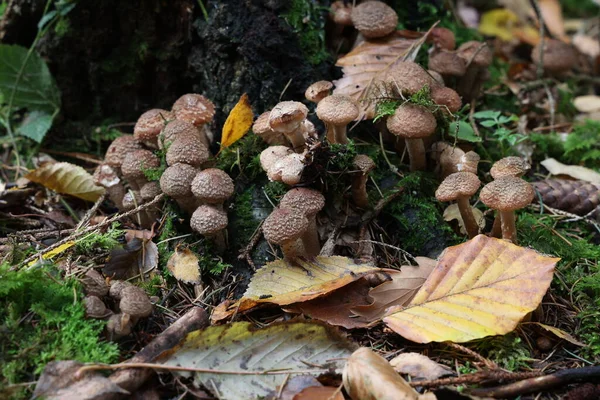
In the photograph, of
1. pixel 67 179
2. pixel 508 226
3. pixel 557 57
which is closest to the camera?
pixel 508 226

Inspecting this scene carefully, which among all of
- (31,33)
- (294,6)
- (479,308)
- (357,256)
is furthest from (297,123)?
(31,33)

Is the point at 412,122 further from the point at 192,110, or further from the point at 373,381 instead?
the point at 373,381

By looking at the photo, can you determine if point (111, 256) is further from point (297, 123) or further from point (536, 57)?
point (536, 57)

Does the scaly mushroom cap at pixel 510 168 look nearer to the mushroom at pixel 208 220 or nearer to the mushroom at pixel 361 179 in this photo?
the mushroom at pixel 361 179

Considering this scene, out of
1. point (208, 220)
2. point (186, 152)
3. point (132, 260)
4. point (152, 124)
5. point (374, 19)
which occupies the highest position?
point (374, 19)

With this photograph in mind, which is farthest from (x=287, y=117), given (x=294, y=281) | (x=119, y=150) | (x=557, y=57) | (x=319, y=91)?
(x=557, y=57)

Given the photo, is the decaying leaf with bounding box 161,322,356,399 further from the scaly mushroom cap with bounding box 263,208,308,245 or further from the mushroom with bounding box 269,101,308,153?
the mushroom with bounding box 269,101,308,153

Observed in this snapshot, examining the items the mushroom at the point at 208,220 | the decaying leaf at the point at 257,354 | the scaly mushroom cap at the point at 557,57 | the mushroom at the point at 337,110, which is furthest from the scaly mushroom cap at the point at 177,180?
the scaly mushroom cap at the point at 557,57
